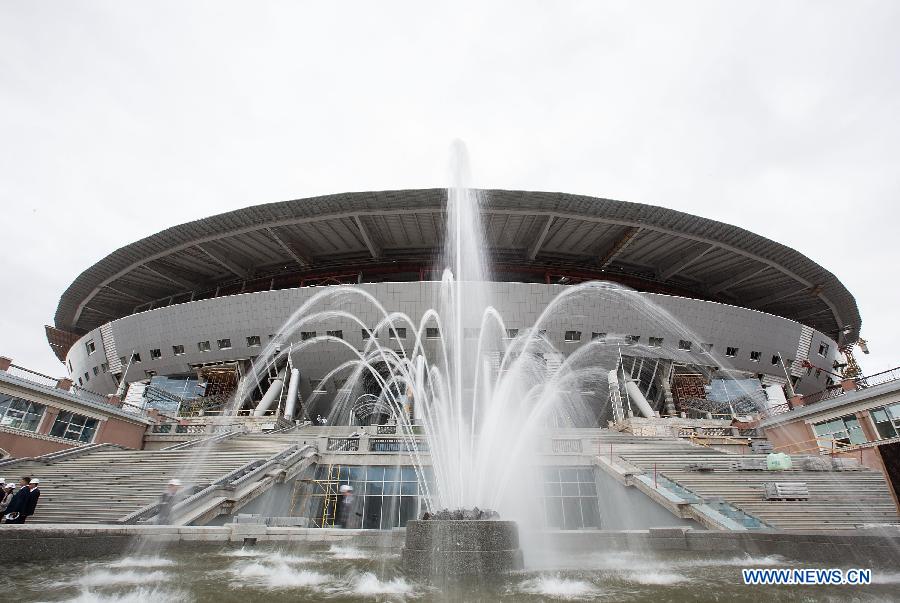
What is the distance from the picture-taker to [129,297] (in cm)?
4250

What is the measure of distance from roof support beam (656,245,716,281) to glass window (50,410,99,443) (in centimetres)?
3834

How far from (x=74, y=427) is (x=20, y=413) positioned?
2448 mm

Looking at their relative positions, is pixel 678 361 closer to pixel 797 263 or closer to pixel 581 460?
pixel 797 263

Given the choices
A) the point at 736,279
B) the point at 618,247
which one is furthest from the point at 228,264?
the point at 736,279

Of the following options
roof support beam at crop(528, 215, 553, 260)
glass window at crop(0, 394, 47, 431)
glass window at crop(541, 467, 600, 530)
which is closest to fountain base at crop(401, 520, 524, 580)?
glass window at crop(541, 467, 600, 530)

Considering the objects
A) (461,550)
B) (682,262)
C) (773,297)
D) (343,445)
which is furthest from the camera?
(773,297)

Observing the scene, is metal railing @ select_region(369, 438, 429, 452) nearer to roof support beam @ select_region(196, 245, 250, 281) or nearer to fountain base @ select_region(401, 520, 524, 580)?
fountain base @ select_region(401, 520, 524, 580)

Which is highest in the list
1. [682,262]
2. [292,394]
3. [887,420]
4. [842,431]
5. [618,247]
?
[682,262]

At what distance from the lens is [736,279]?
39.0 m

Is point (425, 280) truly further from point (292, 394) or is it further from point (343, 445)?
point (343, 445)

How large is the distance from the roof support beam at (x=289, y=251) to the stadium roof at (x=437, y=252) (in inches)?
4.7

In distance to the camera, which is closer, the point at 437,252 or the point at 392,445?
the point at 392,445

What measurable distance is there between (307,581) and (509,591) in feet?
8.25

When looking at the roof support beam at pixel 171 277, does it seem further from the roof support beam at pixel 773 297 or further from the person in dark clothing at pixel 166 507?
the roof support beam at pixel 773 297
